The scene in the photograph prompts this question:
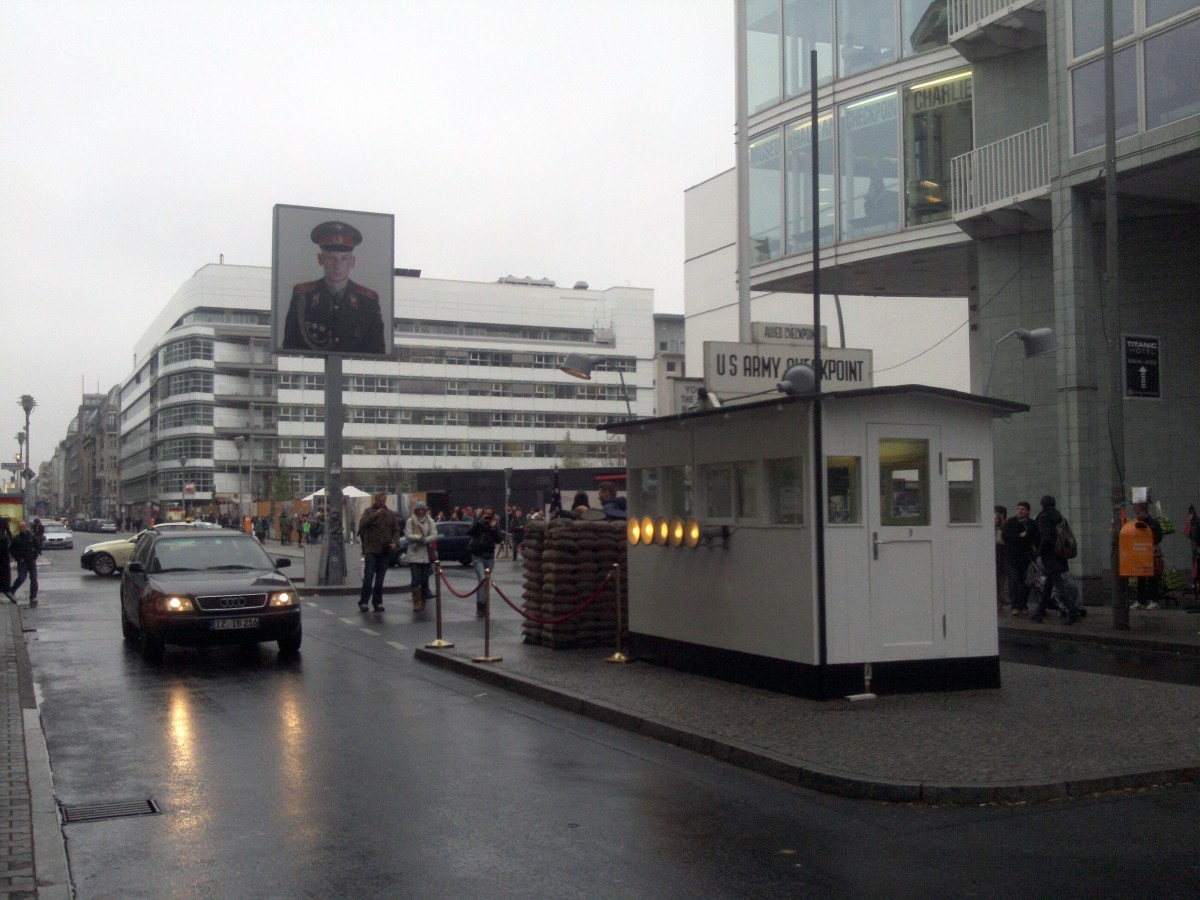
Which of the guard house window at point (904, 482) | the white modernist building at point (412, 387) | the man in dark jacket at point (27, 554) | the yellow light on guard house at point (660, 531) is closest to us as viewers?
the guard house window at point (904, 482)

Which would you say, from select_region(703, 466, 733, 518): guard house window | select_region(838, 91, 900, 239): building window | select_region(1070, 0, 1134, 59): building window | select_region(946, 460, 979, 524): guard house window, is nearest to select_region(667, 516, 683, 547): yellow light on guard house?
select_region(703, 466, 733, 518): guard house window

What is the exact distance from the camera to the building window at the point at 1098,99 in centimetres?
1947

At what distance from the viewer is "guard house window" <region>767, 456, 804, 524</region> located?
10.2 metres

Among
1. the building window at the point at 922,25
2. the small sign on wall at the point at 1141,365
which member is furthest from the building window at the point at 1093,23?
the small sign on wall at the point at 1141,365

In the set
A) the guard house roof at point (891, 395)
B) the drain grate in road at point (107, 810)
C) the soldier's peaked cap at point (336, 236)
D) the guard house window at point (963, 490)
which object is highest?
the soldier's peaked cap at point (336, 236)

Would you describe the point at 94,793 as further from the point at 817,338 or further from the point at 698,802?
the point at 817,338

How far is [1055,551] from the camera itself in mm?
17859

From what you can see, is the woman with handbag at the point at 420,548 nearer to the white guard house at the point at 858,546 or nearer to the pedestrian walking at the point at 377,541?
the pedestrian walking at the point at 377,541

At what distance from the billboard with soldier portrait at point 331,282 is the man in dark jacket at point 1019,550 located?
14.9 meters

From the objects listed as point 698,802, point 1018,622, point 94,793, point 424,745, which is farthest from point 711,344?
point 1018,622

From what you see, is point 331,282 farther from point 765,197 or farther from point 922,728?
point 922,728

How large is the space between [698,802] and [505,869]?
5.71 feet

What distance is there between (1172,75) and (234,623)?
16392mm

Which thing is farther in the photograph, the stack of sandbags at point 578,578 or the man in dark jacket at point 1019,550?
the man in dark jacket at point 1019,550
